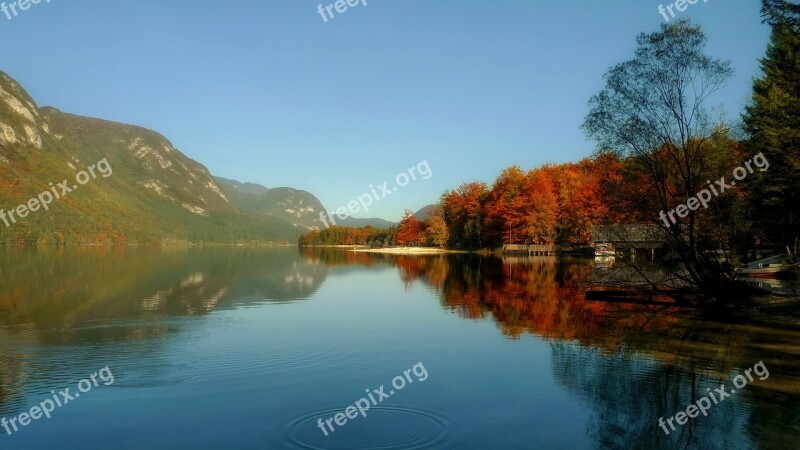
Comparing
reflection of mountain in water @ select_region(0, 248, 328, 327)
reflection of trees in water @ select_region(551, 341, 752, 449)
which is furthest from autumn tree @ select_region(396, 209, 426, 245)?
reflection of trees in water @ select_region(551, 341, 752, 449)

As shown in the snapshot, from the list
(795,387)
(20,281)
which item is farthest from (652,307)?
(20,281)

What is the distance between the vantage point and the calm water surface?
9758mm

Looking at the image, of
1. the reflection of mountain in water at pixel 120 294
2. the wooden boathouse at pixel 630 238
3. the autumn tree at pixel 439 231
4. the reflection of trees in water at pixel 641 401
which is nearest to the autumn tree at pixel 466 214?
the autumn tree at pixel 439 231

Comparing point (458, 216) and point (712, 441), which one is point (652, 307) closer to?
point (712, 441)

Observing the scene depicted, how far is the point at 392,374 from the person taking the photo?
45.7 ft

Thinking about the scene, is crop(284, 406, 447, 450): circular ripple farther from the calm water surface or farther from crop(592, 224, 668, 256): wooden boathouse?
crop(592, 224, 668, 256): wooden boathouse

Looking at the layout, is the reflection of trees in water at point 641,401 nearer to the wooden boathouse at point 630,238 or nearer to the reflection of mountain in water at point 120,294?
the reflection of mountain in water at point 120,294

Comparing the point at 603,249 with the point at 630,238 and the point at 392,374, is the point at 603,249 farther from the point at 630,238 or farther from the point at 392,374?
the point at 392,374

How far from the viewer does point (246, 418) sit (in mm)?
10469

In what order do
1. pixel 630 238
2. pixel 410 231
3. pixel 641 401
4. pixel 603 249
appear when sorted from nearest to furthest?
Result: pixel 641 401 → pixel 630 238 → pixel 603 249 → pixel 410 231

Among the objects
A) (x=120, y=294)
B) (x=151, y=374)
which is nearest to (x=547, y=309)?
(x=151, y=374)

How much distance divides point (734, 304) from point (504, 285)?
1511 centimetres

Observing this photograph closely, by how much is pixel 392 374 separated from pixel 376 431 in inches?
159

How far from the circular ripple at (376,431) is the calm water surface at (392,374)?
0.05m
